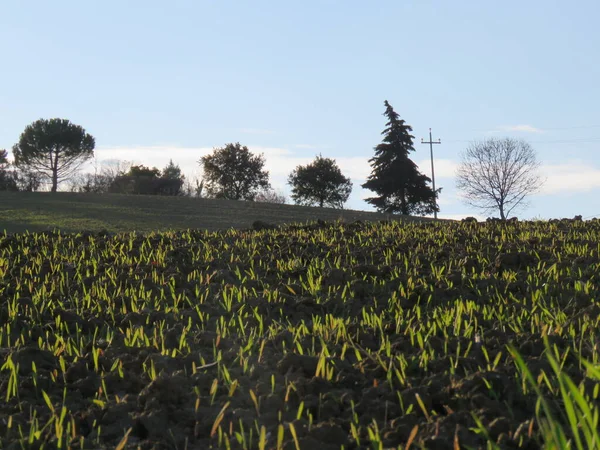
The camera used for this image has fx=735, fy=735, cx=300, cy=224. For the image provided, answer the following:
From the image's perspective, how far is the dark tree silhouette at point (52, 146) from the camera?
4641 cm

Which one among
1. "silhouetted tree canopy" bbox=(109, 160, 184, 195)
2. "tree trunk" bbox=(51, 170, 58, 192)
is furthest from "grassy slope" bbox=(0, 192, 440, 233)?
"tree trunk" bbox=(51, 170, 58, 192)

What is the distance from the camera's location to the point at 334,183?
149 ft

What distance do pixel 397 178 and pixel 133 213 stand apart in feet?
70.3

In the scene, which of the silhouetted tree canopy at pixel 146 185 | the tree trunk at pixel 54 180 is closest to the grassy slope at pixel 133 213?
the silhouetted tree canopy at pixel 146 185

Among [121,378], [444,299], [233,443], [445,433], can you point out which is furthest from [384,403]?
[444,299]

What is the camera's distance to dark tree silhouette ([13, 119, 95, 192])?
4641 cm

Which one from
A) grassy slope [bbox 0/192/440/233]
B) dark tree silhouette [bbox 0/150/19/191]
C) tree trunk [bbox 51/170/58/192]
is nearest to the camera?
grassy slope [bbox 0/192/440/233]

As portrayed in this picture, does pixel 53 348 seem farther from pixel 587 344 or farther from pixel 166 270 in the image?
pixel 587 344

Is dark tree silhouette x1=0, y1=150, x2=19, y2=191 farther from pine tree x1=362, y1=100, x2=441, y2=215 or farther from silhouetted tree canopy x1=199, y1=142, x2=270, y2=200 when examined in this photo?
pine tree x1=362, y1=100, x2=441, y2=215

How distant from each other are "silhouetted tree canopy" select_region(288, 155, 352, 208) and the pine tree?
3.10 m

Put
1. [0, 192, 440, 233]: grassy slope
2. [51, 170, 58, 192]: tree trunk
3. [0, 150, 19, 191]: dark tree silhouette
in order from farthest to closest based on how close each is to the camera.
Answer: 1. [51, 170, 58, 192]: tree trunk
2. [0, 150, 19, 191]: dark tree silhouette
3. [0, 192, 440, 233]: grassy slope

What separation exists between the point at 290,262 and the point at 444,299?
1593 mm

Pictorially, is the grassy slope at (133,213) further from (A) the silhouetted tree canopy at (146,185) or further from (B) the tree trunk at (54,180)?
(B) the tree trunk at (54,180)

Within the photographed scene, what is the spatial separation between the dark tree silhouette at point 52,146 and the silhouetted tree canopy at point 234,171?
27.1ft
